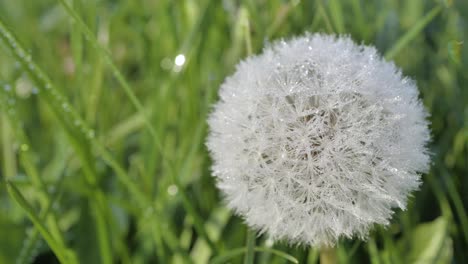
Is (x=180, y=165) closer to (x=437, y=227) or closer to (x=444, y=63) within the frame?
(x=437, y=227)

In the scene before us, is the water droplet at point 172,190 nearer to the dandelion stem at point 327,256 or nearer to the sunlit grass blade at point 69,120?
the sunlit grass blade at point 69,120

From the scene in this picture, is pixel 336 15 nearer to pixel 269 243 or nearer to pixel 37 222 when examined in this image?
pixel 269 243

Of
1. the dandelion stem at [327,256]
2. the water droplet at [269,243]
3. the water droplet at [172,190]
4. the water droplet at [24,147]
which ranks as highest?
the water droplet at [24,147]

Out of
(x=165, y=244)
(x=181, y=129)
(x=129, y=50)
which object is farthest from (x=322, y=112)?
(x=129, y=50)

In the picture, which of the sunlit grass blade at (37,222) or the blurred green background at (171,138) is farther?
the blurred green background at (171,138)

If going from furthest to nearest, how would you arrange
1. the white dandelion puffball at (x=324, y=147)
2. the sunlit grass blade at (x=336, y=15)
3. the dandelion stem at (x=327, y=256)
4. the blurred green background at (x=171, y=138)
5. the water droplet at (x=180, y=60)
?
the water droplet at (x=180, y=60) < the sunlit grass blade at (x=336, y=15) < the blurred green background at (x=171, y=138) < the dandelion stem at (x=327, y=256) < the white dandelion puffball at (x=324, y=147)

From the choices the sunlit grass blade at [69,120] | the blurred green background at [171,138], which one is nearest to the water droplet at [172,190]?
the blurred green background at [171,138]

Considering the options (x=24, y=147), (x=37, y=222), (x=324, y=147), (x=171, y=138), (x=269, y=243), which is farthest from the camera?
(x=171, y=138)

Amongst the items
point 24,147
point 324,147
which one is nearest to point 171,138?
point 24,147
